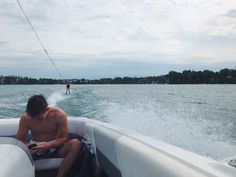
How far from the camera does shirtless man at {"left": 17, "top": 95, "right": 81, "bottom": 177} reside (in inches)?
122

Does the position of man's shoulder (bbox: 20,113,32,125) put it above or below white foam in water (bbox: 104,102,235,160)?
above

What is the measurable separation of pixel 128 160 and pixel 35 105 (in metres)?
1.18

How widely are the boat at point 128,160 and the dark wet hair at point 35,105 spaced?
1.45 ft

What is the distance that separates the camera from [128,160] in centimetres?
210

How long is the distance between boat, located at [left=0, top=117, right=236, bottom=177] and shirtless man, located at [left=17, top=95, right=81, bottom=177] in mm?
130

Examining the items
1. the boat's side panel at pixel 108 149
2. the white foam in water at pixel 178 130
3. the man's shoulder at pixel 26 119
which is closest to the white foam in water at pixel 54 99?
the white foam in water at pixel 178 130

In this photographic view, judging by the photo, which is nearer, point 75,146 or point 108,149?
point 108,149

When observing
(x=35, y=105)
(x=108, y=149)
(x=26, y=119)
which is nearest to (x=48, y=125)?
(x=26, y=119)

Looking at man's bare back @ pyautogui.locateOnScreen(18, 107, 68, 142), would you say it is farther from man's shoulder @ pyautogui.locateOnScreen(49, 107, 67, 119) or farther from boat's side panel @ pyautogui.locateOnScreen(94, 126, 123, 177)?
boat's side panel @ pyautogui.locateOnScreen(94, 126, 123, 177)

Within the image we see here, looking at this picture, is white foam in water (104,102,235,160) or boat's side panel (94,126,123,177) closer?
boat's side panel (94,126,123,177)

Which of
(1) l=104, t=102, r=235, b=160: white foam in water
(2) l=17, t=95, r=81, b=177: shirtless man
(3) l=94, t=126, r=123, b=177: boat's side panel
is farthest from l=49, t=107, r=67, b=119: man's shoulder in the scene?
(1) l=104, t=102, r=235, b=160: white foam in water

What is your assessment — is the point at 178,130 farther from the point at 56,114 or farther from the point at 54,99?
the point at 54,99

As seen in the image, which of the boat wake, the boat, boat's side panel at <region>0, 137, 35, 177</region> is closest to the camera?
the boat

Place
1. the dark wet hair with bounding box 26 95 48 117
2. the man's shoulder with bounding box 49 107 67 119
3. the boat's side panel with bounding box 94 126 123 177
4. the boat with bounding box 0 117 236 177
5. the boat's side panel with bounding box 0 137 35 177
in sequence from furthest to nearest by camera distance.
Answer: the man's shoulder with bounding box 49 107 67 119 → the dark wet hair with bounding box 26 95 48 117 → the boat's side panel with bounding box 94 126 123 177 → the boat's side panel with bounding box 0 137 35 177 → the boat with bounding box 0 117 236 177
